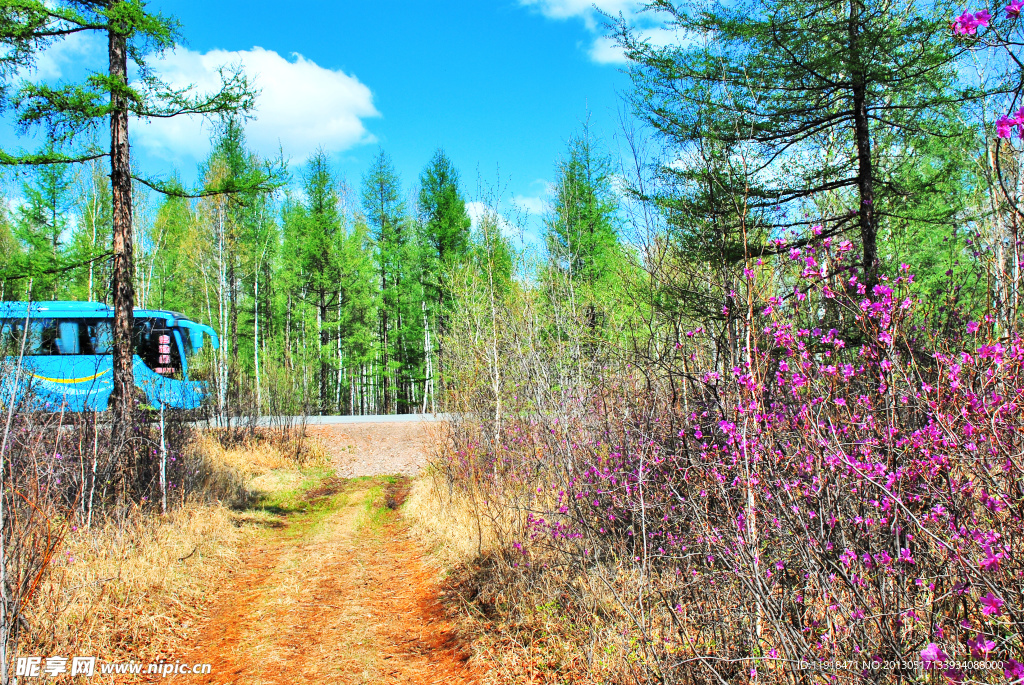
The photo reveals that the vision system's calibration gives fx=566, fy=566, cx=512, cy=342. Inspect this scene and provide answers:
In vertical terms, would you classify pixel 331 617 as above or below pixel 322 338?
below

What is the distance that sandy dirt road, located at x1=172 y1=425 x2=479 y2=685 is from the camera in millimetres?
4523

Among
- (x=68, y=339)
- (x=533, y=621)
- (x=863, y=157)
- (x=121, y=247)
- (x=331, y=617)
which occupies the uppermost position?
(x=863, y=157)

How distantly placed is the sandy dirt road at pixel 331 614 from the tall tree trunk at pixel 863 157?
5.40 m

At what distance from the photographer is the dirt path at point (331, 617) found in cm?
452

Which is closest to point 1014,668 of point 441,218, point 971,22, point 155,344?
point 971,22

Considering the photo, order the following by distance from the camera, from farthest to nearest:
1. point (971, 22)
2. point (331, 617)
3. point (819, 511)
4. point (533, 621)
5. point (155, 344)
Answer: point (155, 344), point (331, 617), point (533, 621), point (819, 511), point (971, 22)

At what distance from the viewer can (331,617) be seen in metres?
5.54

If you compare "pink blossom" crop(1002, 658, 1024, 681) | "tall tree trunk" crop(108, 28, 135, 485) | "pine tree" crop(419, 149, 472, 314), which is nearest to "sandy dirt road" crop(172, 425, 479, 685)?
"tall tree trunk" crop(108, 28, 135, 485)

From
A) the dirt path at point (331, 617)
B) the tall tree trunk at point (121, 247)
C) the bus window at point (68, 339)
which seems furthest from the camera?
the bus window at point (68, 339)

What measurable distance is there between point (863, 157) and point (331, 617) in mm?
7541

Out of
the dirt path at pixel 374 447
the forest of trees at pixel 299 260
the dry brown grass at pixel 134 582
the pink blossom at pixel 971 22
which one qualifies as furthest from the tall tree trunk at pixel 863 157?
the forest of trees at pixel 299 260

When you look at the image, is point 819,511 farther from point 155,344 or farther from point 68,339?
point 68,339

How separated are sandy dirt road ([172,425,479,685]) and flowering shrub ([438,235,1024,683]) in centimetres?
125

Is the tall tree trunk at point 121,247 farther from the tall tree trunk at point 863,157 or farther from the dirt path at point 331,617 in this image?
the tall tree trunk at point 863,157
